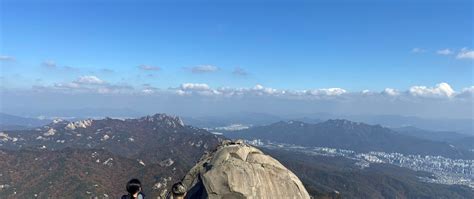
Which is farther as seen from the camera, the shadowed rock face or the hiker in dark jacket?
the shadowed rock face

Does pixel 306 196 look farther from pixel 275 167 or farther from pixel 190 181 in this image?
pixel 190 181

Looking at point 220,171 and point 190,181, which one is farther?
point 190,181

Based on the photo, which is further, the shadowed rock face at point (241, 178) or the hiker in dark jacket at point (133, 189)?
the shadowed rock face at point (241, 178)

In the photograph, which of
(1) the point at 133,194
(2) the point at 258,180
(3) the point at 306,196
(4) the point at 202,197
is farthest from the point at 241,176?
(1) the point at 133,194

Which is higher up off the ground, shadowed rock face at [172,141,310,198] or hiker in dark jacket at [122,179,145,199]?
hiker in dark jacket at [122,179,145,199]

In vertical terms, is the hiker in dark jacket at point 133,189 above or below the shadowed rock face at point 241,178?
above

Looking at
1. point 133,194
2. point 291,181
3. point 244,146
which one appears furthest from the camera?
point 244,146

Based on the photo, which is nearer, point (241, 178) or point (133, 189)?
point (133, 189)

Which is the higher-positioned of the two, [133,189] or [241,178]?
[133,189]
